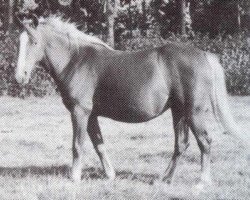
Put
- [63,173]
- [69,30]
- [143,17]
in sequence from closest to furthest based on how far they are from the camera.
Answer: [69,30], [63,173], [143,17]

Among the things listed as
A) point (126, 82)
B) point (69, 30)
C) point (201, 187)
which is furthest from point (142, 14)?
point (201, 187)

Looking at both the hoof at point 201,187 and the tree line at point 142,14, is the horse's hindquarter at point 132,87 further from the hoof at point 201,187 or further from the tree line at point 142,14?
the tree line at point 142,14

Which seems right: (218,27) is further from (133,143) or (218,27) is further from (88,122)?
(88,122)

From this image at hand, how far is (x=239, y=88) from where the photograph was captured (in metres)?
17.5

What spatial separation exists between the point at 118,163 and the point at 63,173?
1.00 metres

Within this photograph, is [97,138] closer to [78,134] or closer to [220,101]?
[78,134]

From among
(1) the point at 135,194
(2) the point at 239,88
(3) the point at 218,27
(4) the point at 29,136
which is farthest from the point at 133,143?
(3) the point at 218,27

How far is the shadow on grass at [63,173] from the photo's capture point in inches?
290

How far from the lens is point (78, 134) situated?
719 centimetres

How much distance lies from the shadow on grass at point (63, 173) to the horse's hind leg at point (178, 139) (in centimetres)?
27

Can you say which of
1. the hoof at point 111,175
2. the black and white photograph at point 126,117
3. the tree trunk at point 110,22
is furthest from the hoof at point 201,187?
the tree trunk at point 110,22

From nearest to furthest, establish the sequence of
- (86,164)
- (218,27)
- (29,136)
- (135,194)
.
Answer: (135,194)
(86,164)
(29,136)
(218,27)

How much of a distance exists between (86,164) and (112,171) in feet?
3.56

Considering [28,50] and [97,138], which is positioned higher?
[28,50]
